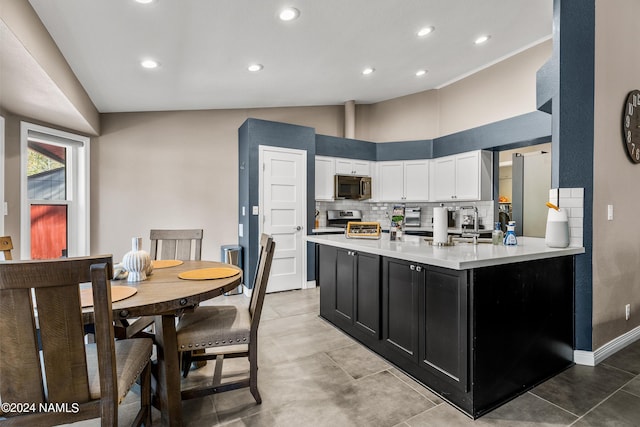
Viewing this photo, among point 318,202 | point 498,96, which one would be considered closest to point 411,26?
point 498,96

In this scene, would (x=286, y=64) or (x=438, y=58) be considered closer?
(x=286, y=64)

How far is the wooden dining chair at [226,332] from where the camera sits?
5.77 feet

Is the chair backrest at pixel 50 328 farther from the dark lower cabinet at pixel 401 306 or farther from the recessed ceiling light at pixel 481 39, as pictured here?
the recessed ceiling light at pixel 481 39

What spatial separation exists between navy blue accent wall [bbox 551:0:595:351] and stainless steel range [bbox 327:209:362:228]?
3518 mm

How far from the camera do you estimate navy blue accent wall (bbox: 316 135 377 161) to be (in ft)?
17.0

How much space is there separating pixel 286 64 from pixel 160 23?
4.73 feet

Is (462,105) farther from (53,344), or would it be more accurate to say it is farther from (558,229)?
(53,344)

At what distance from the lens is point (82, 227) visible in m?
4.45

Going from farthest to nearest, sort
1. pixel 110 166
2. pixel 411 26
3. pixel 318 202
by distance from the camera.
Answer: pixel 318 202 → pixel 110 166 → pixel 411 26

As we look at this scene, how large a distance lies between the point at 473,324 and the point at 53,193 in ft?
16.6

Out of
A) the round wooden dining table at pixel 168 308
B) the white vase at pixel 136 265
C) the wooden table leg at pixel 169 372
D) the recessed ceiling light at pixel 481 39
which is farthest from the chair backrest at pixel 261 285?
the recessed ceiling light at pixel 481 39

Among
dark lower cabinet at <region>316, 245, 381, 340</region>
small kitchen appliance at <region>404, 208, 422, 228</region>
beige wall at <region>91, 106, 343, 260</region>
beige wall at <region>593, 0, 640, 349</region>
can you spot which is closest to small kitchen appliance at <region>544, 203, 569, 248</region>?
beige wall at <region>593, 0, 640, 349</region>

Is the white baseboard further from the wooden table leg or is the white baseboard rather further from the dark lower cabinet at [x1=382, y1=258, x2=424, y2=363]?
the wooden table leg

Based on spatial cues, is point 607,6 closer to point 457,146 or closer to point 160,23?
point 457,146
